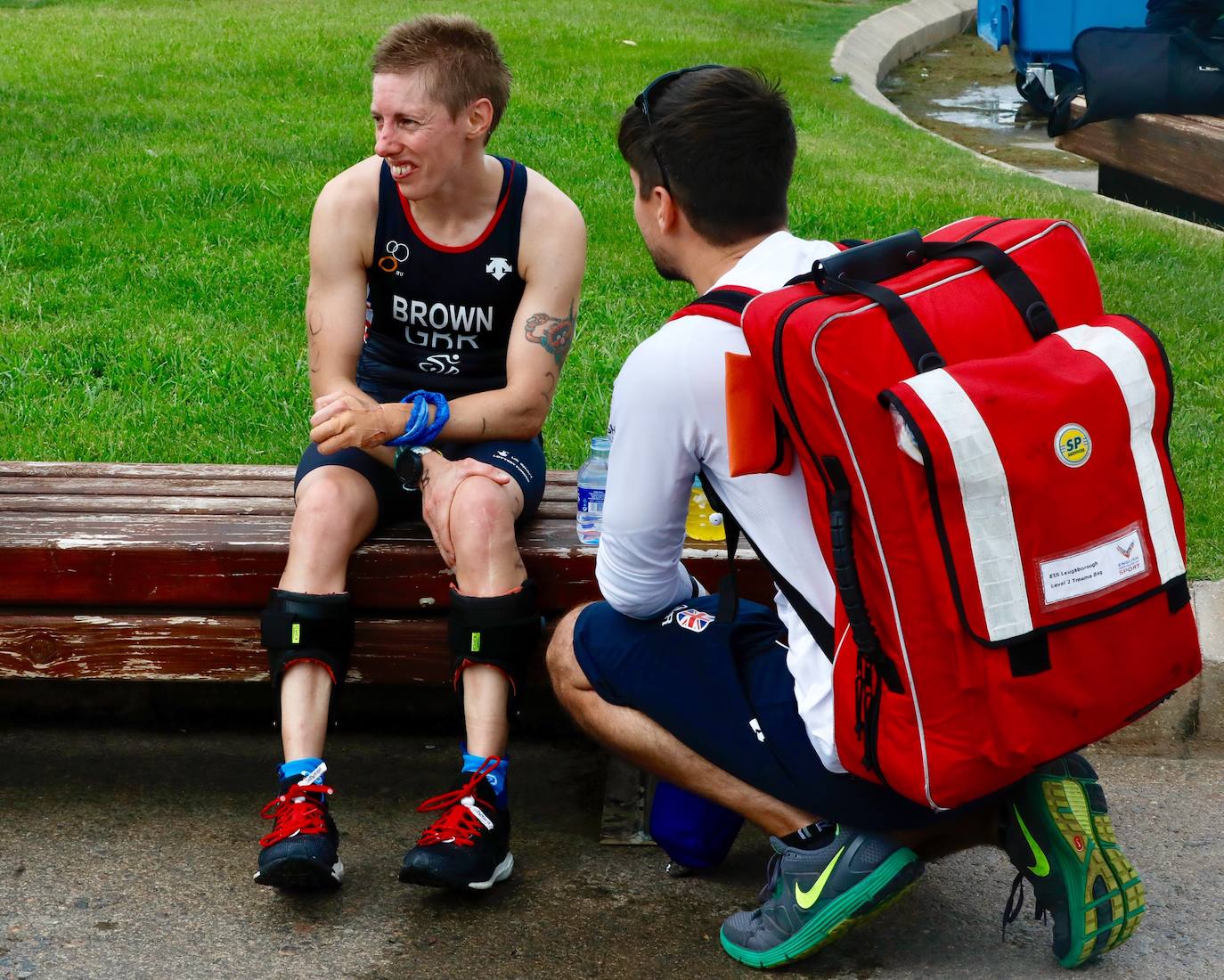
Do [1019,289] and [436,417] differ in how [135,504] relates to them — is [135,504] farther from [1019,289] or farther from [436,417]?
[1019,289]

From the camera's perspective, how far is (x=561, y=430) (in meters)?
4.91

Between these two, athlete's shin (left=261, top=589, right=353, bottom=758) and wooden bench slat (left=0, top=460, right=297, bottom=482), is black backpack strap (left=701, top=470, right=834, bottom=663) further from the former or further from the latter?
wooden bench slat (left=0, top=460, right=297, bottom=482)

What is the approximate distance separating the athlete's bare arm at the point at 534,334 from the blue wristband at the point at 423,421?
0.06 ft

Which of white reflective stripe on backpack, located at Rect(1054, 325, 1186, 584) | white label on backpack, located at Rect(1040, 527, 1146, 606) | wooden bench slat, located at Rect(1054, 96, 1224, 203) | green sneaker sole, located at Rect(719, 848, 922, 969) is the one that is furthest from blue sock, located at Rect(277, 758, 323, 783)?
wooden bench slat, located at Rect(1054, 96, 1224, 203)

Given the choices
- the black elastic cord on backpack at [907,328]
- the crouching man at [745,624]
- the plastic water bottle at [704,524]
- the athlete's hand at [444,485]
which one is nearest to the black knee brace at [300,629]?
the athlete's hand at [444,485]

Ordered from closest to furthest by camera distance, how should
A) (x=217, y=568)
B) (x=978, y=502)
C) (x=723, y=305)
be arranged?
(x=978, y=502) < (x=723, y=305) < (x=217, y=568)

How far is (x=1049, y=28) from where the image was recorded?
10992mm

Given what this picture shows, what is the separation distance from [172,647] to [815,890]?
1464mm

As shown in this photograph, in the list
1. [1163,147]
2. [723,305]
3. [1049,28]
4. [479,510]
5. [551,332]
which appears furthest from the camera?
[1049,28]

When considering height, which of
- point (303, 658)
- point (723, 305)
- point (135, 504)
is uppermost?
point (723, 305)

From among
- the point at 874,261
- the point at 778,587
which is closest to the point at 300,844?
the point at 778,587

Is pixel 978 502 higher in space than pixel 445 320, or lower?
higher

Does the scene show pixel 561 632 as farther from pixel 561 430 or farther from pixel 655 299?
pixel 655 299

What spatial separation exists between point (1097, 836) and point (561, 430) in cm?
258
